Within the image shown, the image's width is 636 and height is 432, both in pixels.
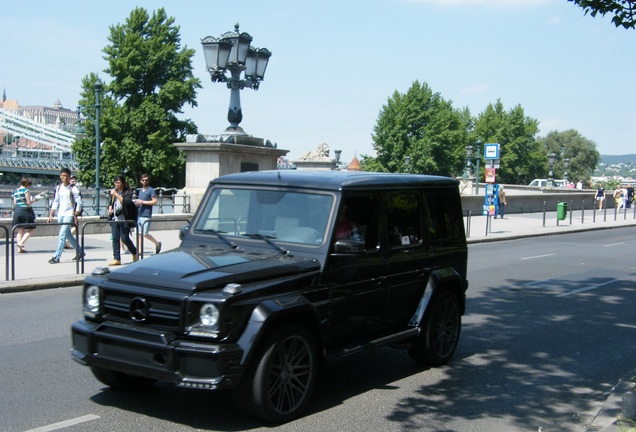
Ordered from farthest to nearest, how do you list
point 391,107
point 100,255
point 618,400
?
point 391,107 < point 100,255 < point 618,400

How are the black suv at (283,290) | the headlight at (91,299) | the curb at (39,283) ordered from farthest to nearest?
the curb at (39,283)
the headlight at (91,299)
the black suv at (283,290)

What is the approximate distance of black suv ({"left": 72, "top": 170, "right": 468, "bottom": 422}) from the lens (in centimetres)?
517

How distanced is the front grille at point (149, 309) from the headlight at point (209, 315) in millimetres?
162

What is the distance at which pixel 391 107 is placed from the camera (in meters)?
99.0

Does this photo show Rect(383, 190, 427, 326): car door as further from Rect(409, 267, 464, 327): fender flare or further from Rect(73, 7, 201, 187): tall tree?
Rect(73, 7, 201, 187): tall tree

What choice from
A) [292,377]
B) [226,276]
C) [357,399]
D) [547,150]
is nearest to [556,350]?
[357,399]

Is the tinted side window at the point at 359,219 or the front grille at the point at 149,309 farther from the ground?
the tinted side window at the point at 359,219

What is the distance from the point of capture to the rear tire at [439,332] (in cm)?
736

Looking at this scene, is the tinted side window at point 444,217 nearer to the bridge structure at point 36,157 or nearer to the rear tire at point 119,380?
the rear tire at point 119,380

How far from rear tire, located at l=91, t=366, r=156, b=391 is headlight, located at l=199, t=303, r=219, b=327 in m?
1.32

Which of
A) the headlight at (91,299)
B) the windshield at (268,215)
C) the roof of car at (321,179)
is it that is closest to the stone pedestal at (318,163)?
the roof of car at (321,179)

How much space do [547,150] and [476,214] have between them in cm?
10816

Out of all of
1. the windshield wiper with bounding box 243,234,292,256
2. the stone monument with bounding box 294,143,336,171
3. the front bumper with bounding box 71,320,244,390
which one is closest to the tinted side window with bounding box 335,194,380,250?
the windshield wiper with bounding box 243,234,292,256

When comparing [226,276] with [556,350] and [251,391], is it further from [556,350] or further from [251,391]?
[556,350]
